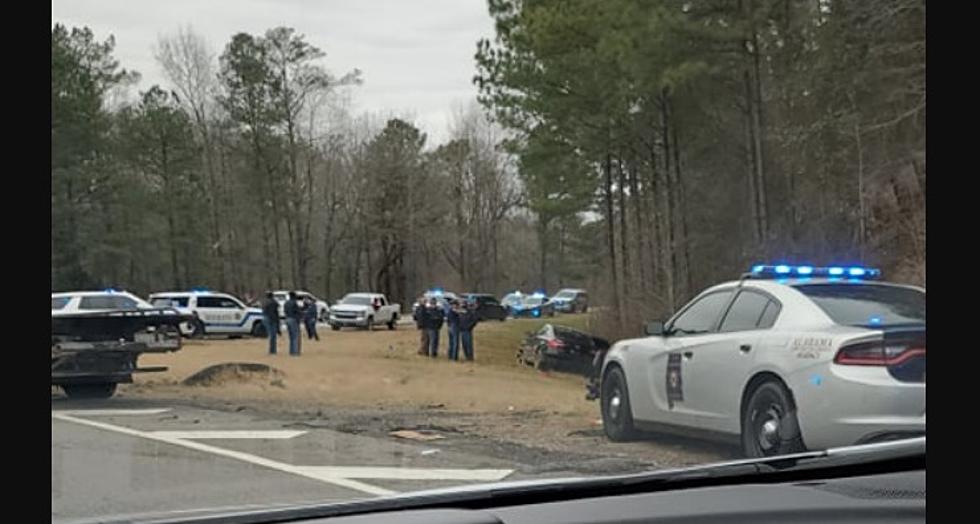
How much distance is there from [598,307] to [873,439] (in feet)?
81.7

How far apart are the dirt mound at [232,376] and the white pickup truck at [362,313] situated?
2425 cm

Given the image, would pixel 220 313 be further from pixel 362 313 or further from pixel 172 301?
pixel 362 313

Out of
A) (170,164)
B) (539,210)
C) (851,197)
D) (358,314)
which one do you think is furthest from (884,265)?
(170,164)

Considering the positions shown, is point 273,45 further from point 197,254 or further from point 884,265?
point 884,265

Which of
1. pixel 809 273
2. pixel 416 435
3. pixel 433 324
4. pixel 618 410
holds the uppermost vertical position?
pixel 809 273

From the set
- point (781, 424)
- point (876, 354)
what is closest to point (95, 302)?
point (781, 424)

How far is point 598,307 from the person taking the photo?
3166 cm

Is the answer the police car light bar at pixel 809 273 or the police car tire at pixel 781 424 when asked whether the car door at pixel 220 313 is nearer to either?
the police car light bar at pixel 809 273

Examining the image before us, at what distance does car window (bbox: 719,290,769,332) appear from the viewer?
26.3 feet

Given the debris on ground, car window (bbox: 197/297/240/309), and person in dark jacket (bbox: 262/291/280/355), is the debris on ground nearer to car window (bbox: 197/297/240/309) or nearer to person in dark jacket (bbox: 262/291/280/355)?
person in dark jacket (bbox: 262/291/280/355)

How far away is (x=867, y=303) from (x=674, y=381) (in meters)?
1.66

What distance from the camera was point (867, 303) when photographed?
7.68m

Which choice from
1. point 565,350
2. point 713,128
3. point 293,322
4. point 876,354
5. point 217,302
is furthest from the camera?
point 217,302

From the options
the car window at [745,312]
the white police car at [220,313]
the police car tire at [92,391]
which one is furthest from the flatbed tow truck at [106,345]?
the white police car at [220,313]
